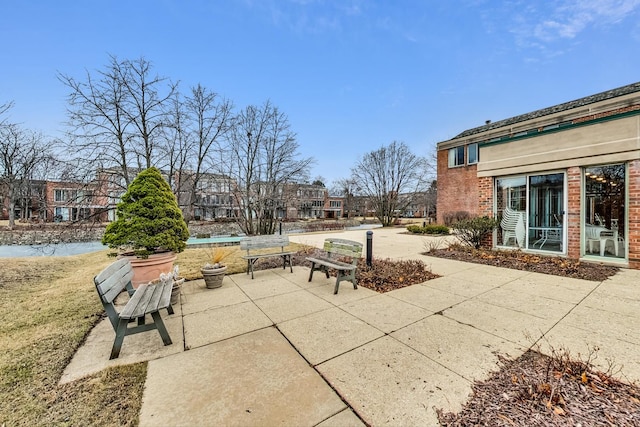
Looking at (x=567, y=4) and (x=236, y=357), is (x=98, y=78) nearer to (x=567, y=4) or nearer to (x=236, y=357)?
(x=236, y=357)

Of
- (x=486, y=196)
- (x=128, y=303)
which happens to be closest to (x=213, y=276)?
(x=128, y=303)

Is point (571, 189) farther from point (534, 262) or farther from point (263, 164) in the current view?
point (263, 164)

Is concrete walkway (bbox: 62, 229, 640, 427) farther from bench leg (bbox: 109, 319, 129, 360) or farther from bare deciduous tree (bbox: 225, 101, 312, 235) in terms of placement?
bare deciduous tree (bbox: 225, 101, 312, 235)

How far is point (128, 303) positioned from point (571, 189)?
10.3 m

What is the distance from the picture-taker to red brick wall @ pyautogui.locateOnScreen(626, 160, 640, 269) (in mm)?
5895

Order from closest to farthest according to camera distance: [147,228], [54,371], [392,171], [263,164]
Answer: [54,371] < [147,228] < [263,164] < [392,171]

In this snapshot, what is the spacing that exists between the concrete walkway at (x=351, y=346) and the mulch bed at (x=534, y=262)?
2.33 feet

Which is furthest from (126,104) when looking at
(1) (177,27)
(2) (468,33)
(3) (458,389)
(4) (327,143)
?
(4) (327,143)

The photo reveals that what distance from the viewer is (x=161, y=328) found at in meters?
2.90

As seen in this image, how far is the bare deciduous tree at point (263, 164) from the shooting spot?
16688 mm

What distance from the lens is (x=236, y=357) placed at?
267 cm

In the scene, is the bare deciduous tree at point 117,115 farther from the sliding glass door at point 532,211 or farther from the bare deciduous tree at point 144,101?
the sliding glass door at point 532,211

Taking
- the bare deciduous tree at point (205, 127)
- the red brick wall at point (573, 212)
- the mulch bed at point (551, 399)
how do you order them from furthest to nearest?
the bare deciduous tree at point (205, 127) < the red brick wall at point (573, 212) < the mulch bed at point (551, 399)

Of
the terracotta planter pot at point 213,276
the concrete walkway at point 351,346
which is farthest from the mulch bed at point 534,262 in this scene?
the terracotta planter pot at point 213,276
